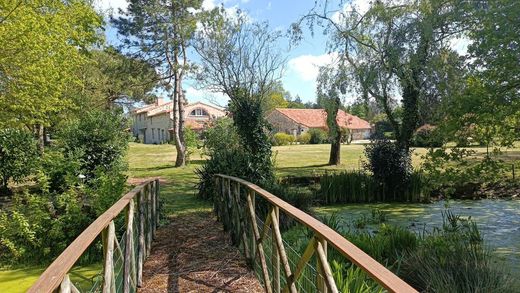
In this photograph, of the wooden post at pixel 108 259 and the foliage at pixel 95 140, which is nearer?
the wooden post at pixel 108 259

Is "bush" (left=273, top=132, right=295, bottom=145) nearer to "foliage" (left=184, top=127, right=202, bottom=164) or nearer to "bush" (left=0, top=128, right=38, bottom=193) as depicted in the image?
"foliage" (left=184, top=127, right=202, bottom=164)

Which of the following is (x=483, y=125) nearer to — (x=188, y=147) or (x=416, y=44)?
(x=416, y=44)

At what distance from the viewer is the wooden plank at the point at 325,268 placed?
1.55 m

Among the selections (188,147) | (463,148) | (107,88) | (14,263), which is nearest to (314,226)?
(14,263)

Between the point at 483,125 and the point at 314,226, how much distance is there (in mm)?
7378

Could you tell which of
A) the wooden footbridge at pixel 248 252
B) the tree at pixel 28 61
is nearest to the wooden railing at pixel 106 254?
the wooden footbridge at pixel 248 252

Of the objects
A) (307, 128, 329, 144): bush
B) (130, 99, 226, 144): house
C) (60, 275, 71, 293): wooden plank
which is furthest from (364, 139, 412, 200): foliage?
(130, 99, 226, 144): house

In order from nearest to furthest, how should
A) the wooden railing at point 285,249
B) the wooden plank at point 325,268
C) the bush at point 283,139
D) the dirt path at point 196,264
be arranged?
the wooden railing at point 285,249 < the wooden plank at point 325,268 < the dirt path at point 196,264 < the bush at point 283,139

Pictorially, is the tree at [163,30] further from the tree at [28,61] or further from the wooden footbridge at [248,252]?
the wooden footbridge at [248,252]

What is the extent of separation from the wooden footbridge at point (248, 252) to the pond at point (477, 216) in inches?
138

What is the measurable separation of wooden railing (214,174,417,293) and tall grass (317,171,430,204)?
569 cm

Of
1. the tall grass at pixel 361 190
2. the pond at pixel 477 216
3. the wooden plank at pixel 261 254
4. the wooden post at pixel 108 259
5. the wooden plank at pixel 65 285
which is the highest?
the wooden plank at pixel 65 285

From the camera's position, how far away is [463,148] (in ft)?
28.9

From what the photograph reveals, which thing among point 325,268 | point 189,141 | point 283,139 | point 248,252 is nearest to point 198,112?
point 283,139
